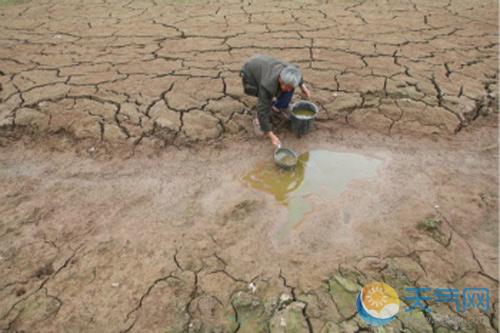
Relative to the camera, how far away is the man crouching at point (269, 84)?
9.42ft

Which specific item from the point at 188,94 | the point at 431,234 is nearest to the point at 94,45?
the point at 188,94

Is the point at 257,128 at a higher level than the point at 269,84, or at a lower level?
lower

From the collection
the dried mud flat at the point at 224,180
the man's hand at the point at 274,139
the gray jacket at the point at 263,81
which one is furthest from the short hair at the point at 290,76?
the dried mud flat at the point at 224,180

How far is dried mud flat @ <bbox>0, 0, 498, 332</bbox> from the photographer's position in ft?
7.25

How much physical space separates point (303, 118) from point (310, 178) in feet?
1.95

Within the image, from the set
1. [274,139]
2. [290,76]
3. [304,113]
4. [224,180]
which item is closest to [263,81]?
[290,76]

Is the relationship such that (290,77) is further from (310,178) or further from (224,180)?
(224,180)

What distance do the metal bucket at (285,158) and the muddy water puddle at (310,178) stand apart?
2.9 inches

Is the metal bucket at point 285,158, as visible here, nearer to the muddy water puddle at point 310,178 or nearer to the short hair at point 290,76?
the muddy water puddle at point 310,178

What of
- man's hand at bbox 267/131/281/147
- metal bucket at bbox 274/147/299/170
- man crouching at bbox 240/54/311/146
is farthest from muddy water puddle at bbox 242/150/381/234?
man crouching at bbox 240/54/311/146

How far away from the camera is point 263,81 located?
3.01 m

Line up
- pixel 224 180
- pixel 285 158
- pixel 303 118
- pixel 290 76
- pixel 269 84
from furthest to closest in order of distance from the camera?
pixel 303 118, pixel 285 158, pixel 224 180, pixel 269 84, pixel 290 76

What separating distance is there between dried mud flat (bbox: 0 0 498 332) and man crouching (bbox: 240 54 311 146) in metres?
0.26

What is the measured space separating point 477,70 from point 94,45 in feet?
16.7
